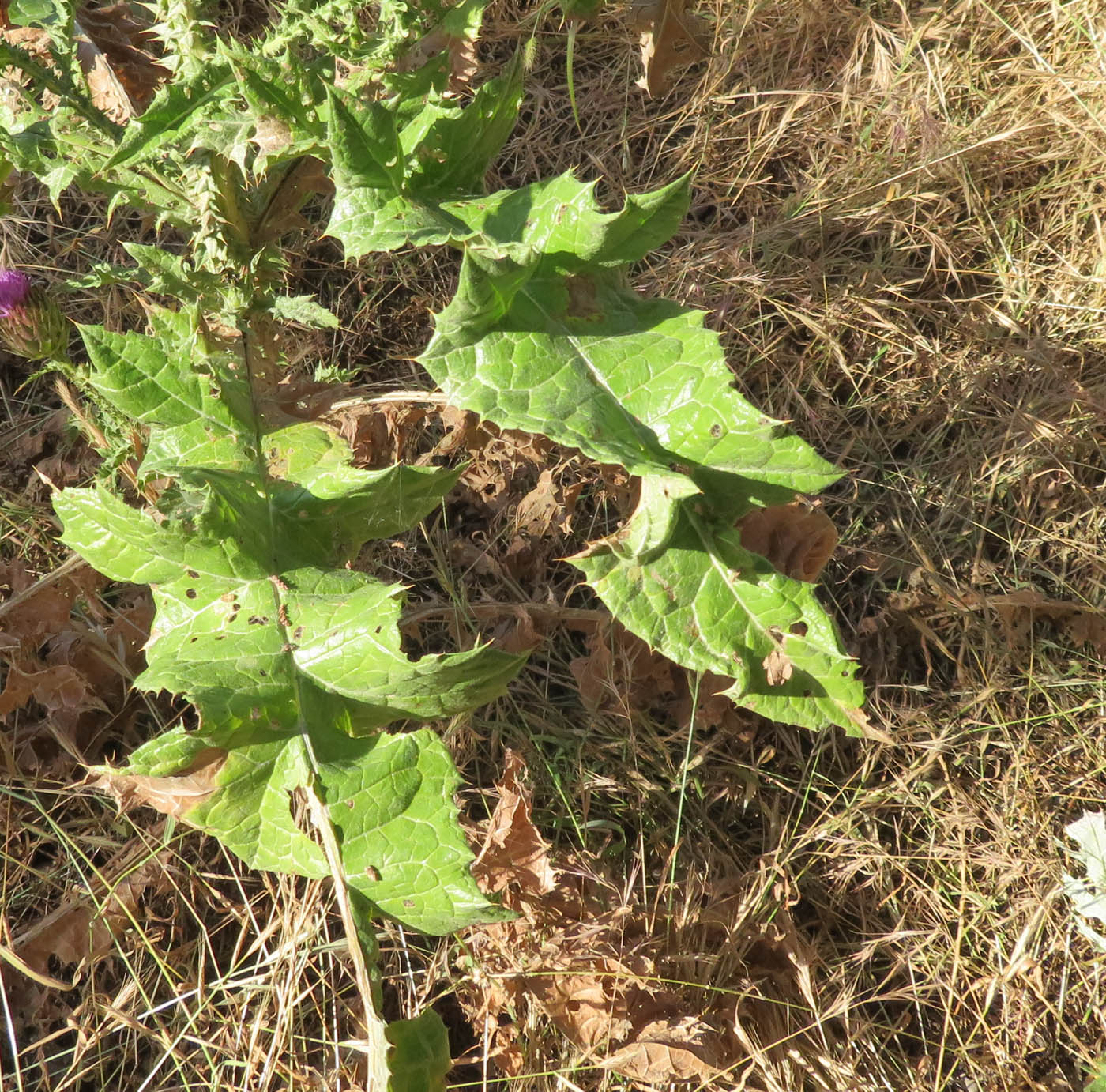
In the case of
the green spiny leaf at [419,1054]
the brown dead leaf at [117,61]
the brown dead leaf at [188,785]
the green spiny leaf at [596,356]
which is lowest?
the green spiny leaf at [419,1054]

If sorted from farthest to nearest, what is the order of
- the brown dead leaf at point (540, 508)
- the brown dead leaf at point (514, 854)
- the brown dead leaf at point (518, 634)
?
1. the brown dead leaf at point (540, 508)
2. the brown dead leaf at point (518, 634)
3. the brown dead leaf at point (514, 854)

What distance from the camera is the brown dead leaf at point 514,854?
6.47 ft

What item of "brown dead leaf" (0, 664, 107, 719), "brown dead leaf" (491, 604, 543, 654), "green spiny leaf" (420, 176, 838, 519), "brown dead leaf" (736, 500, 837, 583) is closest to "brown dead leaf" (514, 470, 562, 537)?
"brown dead leaf" (491, 604, 543, 654)

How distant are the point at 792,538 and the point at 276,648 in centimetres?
104

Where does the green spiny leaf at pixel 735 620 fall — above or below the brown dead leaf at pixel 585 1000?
above

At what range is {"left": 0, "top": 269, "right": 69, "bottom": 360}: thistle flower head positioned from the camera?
6.18 ft

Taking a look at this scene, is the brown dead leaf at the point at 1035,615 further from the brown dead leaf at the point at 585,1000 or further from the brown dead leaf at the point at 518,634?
the brown dead leaf at the point at 585,1000

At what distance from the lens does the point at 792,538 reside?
80.8 inches

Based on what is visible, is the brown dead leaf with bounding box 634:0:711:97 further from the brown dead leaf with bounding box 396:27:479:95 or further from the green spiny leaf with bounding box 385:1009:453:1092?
the green spiny leaf with bounding box 385:1009:453:1092

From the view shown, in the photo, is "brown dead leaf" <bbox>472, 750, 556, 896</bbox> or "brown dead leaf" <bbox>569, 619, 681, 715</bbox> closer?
"brown dead leaf" <bbox>472, 750, 556, 896</bbox>

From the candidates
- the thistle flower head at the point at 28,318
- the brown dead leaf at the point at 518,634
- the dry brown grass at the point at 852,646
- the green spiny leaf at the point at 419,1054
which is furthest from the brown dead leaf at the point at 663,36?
the green spiny leaf at the point at 419,1054

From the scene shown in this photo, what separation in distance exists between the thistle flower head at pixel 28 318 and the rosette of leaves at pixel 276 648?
19 centimetres

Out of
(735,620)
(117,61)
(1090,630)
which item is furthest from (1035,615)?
(117,61)

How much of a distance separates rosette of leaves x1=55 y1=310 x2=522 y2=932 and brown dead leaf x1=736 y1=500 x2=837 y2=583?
65 centimetres
